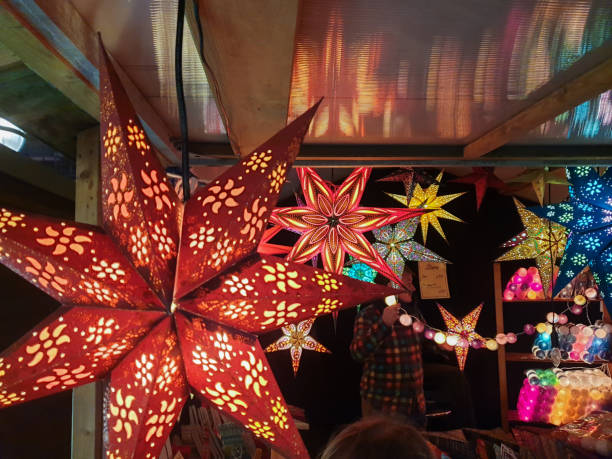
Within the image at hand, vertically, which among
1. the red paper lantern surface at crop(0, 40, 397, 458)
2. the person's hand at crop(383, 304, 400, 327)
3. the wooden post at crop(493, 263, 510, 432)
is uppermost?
the red paper lantern surface at crop(0, 40, 397, 458)

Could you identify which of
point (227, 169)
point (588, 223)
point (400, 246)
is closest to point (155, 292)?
point (227, 169)

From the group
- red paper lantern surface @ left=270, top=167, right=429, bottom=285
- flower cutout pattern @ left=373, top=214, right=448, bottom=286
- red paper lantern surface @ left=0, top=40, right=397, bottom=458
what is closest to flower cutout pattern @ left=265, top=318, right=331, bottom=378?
flower cutout pattern @ left=373, top=214, right=448, bottom=286

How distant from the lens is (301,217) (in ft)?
8.04

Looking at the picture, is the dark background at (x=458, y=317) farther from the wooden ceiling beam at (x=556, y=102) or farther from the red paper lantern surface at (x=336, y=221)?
the wooden ceiling beam at (x=556, y=102)

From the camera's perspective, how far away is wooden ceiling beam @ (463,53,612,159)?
1.40 meters

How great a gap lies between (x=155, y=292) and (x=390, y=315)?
2.97m

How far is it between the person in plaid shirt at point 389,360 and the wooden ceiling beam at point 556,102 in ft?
6.21

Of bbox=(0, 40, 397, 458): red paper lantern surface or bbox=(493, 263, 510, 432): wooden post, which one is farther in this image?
bbox=(493, 263, 510, 432): wooden post

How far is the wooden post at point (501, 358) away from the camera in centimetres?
506

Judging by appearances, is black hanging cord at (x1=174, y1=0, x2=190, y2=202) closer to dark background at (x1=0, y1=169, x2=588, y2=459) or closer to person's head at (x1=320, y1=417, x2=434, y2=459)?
person's head at (x1=320, y1=417, x2=434, y2=459)

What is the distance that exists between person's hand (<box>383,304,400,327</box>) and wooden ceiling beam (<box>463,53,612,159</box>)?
1.82m

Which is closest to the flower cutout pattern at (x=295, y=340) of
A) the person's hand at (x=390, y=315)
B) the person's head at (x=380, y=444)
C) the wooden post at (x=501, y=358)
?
the person's hand at (x=390, y=315)

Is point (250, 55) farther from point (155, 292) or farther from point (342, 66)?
point (155, 292)

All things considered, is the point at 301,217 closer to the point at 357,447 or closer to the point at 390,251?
the point at 390,251
